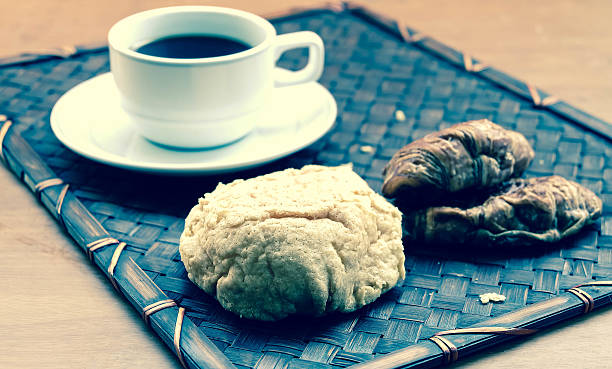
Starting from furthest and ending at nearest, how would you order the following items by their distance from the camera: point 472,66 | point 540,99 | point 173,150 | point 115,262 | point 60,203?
Answer: point 472,66 → point 540,99 → point 173,150 → point 60,203 → point 115,262

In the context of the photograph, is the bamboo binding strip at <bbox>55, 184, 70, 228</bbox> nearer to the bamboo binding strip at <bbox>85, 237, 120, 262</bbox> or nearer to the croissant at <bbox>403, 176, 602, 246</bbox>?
the bamboo binding strip at <bbox>85, 237, 120, 262</bbox>

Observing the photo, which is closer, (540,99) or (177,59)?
(177,59)

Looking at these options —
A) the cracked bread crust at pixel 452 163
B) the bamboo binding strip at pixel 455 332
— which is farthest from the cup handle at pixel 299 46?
the bamboo binding strip at pixel 455 332

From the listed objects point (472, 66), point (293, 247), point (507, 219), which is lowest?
point (472, 66)

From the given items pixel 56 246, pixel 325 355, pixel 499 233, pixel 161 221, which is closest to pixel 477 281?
pixel 499 233

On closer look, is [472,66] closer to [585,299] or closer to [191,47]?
[191,47]

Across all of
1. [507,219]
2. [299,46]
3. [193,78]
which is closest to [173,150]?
[193,78]

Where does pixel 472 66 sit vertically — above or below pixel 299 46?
below

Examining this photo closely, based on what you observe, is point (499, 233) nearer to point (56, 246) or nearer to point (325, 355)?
point (325, 355)
